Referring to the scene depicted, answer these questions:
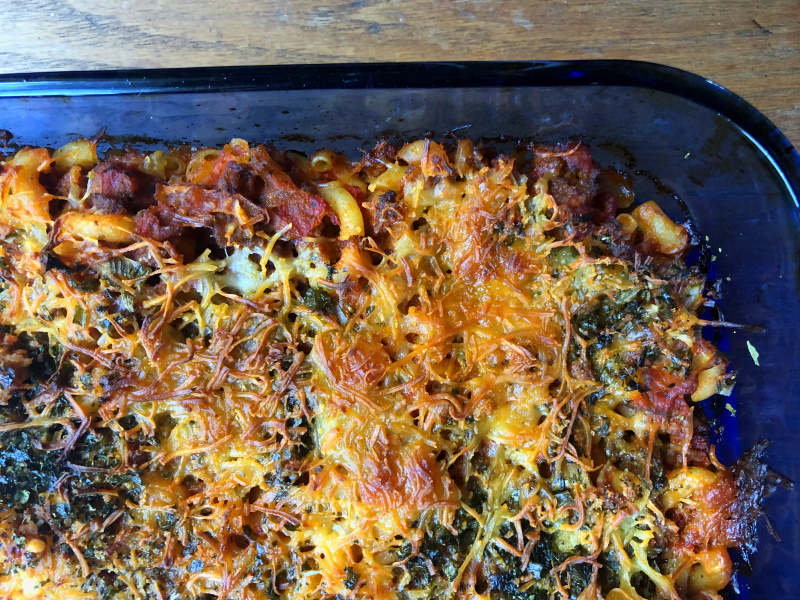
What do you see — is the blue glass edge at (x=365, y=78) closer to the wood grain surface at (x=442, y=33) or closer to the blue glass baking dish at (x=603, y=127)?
the blue glass baking dish at (x=603, y=127)

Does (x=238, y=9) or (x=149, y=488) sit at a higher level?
(x=238, y=9)

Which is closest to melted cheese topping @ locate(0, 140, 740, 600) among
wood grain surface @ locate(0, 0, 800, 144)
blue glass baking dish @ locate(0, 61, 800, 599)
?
blue glass baking dish @ locate(0, 61, 800, 599)

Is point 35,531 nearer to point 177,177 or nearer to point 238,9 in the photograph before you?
point 177,177

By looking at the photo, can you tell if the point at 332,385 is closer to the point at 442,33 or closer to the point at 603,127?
the point at 603,127

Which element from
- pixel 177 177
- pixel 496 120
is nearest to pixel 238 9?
pixel 177 177

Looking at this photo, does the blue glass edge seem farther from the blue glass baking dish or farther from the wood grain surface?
the wood grain surface

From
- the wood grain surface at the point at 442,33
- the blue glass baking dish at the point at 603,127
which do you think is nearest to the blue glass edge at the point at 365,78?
the blue glass baking dish at the point at 603,127
